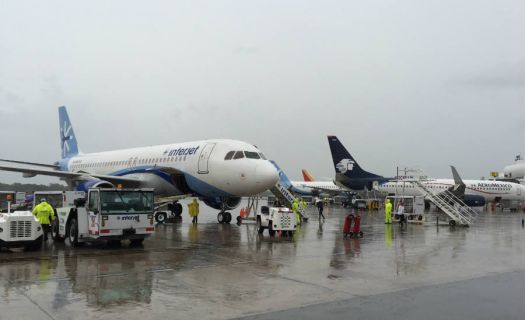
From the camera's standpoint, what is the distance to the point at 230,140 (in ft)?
75.0

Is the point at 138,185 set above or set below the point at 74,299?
above

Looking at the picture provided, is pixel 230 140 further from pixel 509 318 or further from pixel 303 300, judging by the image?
pixel 509 318

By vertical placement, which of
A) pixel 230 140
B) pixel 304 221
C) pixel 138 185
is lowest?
pixel 304 221

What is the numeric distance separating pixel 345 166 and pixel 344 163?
0.37 m

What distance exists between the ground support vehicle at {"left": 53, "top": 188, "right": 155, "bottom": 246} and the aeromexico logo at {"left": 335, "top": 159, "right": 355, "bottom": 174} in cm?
3957

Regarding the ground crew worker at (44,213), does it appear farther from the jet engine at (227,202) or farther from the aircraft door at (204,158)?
the jet engine at (227,202)

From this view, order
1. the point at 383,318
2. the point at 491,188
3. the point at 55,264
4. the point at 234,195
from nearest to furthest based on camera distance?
the point at 383,318 < the point at 55,264 < the point at 234,195 < the point at 491,188

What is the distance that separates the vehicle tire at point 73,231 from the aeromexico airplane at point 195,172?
24.4 ft

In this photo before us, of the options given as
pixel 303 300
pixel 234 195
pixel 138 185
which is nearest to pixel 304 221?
pixel 234 195

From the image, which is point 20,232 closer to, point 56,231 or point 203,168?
point 56,231

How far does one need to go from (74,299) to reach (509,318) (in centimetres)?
621

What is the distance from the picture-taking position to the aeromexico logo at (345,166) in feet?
171

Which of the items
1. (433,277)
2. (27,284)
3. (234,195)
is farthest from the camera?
(234,195)

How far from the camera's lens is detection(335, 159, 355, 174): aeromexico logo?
51975mm
